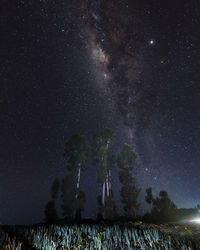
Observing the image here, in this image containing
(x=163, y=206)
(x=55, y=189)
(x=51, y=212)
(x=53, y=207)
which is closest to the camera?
(x=51, y=212)

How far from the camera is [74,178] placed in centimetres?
2327

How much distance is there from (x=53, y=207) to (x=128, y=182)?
12.6m

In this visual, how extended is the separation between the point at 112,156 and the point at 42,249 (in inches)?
902

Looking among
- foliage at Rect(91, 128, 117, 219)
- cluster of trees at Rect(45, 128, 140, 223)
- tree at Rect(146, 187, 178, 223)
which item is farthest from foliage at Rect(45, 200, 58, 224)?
tree at Rect(146, 187, 178, 223)

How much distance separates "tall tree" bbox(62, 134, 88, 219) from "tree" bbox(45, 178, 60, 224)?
1.51 metres

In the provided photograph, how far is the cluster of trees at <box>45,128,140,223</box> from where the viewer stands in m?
21.5

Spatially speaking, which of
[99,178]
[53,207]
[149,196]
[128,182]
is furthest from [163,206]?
[53,207]

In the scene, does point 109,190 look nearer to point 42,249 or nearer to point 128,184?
point 128,184

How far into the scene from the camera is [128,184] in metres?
25.8

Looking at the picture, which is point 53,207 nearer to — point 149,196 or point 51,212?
point 51,212

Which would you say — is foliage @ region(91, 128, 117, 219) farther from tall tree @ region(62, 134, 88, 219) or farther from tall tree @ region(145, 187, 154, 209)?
tall tree @ region(145, 187, 154, 209)

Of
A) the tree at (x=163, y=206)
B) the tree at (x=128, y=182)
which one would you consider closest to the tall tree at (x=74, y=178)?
the tree at (x=128, y=182)

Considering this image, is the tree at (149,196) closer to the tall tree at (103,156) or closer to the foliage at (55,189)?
the tall tree at (103,156)

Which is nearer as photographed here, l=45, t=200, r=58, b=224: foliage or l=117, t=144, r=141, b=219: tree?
l=45, t=200, r=58, b=224: foliage
